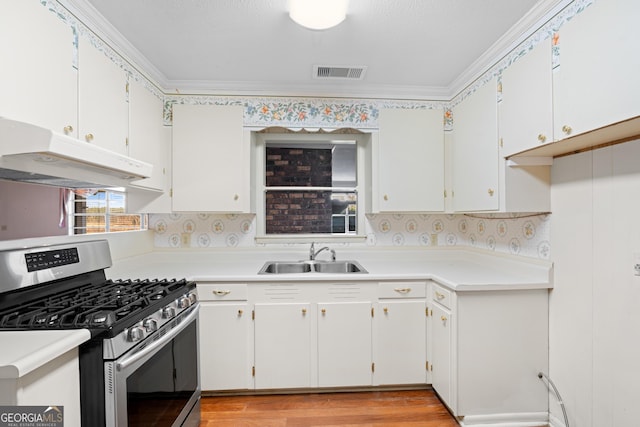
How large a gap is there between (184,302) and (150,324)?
32cm

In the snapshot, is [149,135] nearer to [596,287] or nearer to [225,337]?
[225,337]

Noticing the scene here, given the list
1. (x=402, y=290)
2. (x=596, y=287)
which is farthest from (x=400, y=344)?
(x=596, y=287)

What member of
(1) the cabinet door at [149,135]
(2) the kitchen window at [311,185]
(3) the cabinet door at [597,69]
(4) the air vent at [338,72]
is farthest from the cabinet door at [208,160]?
(3) the cabinet door at [597,69]

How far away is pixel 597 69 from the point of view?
49.6 inches

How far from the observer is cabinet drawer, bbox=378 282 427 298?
83.1 inches

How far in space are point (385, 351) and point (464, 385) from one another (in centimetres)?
51

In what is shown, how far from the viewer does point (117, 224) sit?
92.4 inches

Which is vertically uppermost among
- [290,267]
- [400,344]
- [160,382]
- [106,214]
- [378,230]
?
[106,214]

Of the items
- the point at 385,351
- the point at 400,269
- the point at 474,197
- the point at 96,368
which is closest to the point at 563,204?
the point at 474,197

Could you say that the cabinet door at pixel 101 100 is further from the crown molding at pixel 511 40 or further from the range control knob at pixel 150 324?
the crown molding at pixel 511 40

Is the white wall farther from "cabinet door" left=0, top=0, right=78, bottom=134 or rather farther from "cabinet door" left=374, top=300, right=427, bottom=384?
"cabinet door" left=0, top=0, right=78, bottom=134

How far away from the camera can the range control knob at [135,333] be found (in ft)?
3.81

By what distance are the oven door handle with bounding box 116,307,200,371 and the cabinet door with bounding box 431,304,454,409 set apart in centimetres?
149

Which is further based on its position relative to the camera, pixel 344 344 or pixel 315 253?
pixel 315 253
